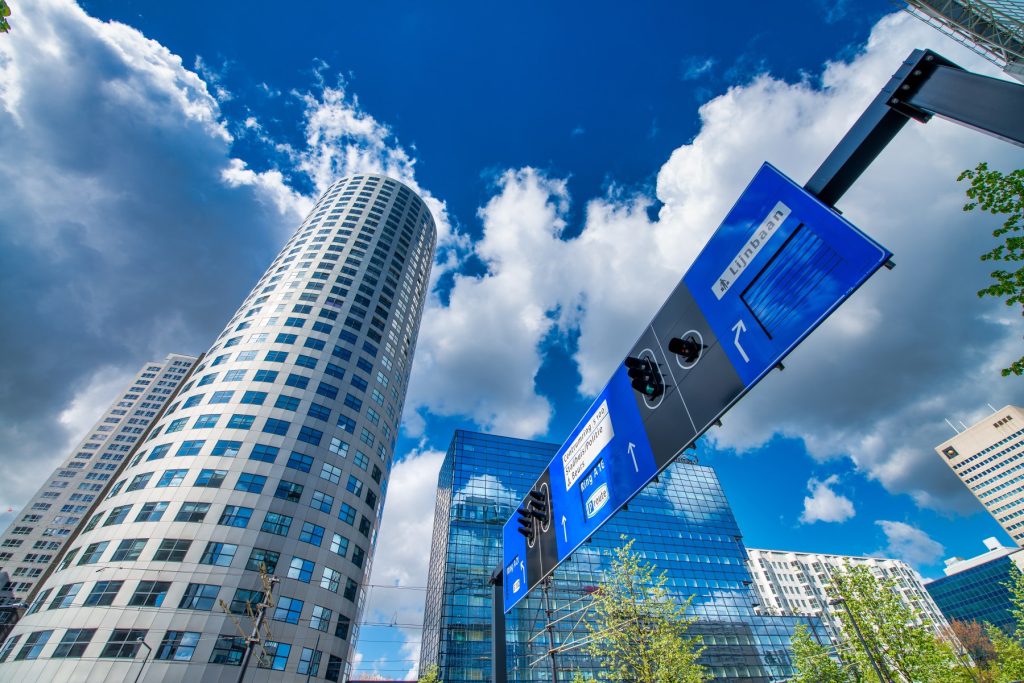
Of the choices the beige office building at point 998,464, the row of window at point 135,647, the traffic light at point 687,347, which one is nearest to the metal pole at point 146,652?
the row of window at point 135,647

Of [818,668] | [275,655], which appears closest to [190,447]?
[275,655]

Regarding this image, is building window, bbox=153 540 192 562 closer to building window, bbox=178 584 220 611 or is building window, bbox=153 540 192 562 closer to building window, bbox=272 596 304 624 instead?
building window, bbox=178 584 220 611

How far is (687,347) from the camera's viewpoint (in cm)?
686

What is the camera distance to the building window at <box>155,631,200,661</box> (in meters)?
29.3

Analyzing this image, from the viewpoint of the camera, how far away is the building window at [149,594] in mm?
30828

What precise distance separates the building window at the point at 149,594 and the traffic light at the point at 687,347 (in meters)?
41.4

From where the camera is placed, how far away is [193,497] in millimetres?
36500

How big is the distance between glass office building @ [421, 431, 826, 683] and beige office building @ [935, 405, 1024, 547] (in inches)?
3352

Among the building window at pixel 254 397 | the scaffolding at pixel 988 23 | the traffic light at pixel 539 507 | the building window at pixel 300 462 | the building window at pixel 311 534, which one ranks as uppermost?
the scaffolding at pixel 988 23

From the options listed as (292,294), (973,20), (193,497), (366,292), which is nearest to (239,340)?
(292,294)

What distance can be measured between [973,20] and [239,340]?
243 ft

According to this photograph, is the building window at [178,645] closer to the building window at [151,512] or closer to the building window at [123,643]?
the building window at [123,643]

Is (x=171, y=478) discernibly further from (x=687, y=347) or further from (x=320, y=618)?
(x=687, y=347)

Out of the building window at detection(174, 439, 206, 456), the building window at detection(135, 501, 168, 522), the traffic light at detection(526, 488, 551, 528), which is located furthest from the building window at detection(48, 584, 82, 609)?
the traffic light at detection(526, 488, 551, 528)
